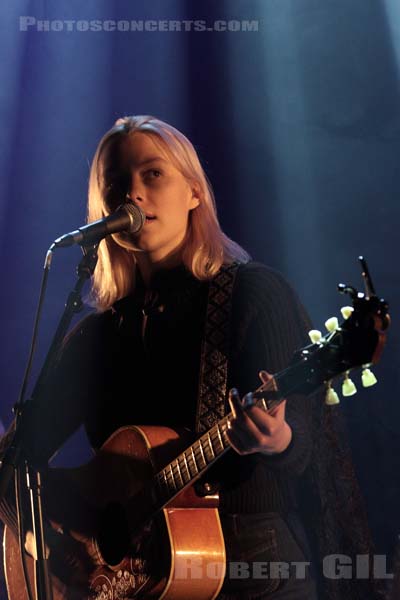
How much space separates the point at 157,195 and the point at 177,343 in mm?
479

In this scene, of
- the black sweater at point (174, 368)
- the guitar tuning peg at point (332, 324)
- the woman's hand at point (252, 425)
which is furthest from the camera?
the black sweater at point (174, 368)

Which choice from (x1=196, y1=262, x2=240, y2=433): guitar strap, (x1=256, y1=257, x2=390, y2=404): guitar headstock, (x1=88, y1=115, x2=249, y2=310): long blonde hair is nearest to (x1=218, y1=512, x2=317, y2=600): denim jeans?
(x1=196, y1=262, x2=240, y2=433): guitar strap

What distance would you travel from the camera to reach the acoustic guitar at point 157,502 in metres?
1.76

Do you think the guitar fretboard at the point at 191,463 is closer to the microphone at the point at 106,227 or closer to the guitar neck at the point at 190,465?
the guitar neck at the point at 190,465

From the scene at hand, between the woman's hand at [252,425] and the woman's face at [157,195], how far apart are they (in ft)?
2.71

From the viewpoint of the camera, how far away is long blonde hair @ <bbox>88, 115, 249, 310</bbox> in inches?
102

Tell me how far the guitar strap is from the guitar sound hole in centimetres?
34

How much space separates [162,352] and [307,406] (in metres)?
0.51

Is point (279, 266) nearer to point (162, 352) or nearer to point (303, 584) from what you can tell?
point (162, 352)

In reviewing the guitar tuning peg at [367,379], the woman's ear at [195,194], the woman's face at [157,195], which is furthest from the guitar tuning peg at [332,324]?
the woman's ear at [195,194]

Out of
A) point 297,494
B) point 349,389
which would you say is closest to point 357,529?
point 297,494

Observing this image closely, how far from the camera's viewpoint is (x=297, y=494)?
2285 millimetres

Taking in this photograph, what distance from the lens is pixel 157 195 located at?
8.40ft

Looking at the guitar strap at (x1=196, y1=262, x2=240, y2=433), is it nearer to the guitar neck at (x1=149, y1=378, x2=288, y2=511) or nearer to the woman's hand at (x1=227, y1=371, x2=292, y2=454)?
the guitar neck at (x1=149, y1=378, x2=288, y2=511)
